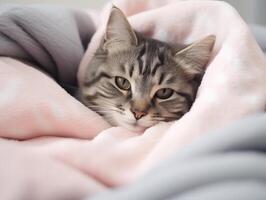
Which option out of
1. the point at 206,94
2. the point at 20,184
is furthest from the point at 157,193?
the point at 206,94

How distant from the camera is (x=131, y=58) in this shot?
1.00 metres

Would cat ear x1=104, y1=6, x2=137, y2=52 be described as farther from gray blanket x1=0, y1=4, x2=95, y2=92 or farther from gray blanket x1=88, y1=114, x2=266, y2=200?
gray blanket x1=88, y1=114, x2=266, y2=200

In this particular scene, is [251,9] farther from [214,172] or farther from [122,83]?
[214,172]

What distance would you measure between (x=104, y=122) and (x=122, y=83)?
13cm

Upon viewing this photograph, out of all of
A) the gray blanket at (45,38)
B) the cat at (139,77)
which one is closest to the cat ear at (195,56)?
the cat at (139,77)

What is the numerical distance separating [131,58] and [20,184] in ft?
1.57

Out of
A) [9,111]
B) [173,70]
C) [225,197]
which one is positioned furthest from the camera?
[173,70]

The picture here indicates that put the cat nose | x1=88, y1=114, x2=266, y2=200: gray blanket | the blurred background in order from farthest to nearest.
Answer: the blurred background
the cat nose
x1=88, y1=114, x2=266, y2=200: gray blanket

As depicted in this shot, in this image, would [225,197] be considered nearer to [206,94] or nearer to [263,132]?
[263,132]

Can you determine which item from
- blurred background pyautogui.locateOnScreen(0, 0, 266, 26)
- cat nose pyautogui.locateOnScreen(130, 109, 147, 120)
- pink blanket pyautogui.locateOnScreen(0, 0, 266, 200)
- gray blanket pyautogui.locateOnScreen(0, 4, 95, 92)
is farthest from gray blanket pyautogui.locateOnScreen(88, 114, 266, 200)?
blurred background pyautogui.locateOnScreen(0, 0, 266, 26)

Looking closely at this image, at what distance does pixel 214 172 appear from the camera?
545 millimetres

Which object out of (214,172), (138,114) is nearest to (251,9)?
(138,114)

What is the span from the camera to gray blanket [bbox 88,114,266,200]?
523mm

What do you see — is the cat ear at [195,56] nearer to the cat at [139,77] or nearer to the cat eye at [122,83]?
the cat at [139,77]
